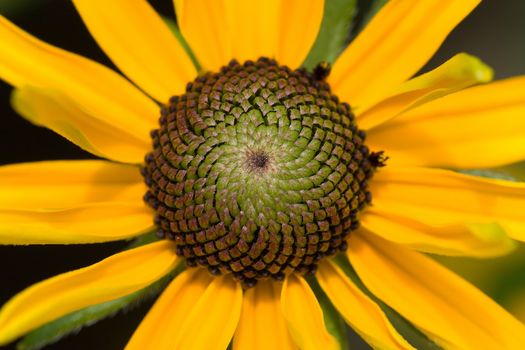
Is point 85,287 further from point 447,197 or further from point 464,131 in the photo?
point 464,131

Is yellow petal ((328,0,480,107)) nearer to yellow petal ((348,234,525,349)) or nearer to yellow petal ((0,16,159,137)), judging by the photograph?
yellow petal ((348,234,525,349))

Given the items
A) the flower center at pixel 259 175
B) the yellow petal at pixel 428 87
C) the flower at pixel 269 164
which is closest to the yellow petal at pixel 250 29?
the flower at pixel 269 164

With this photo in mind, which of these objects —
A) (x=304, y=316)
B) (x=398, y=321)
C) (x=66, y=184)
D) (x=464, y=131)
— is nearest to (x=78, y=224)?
(x=66, y=184)

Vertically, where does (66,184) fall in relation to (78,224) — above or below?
above

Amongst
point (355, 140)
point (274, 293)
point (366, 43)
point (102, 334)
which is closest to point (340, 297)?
point (274, 293)

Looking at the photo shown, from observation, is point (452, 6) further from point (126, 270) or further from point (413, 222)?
point (126, 270)

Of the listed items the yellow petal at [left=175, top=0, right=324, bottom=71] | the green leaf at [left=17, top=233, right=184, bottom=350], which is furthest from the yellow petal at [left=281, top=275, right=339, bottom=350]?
the yellow petal at [left=175, top=0, right=324, bottom=71]
